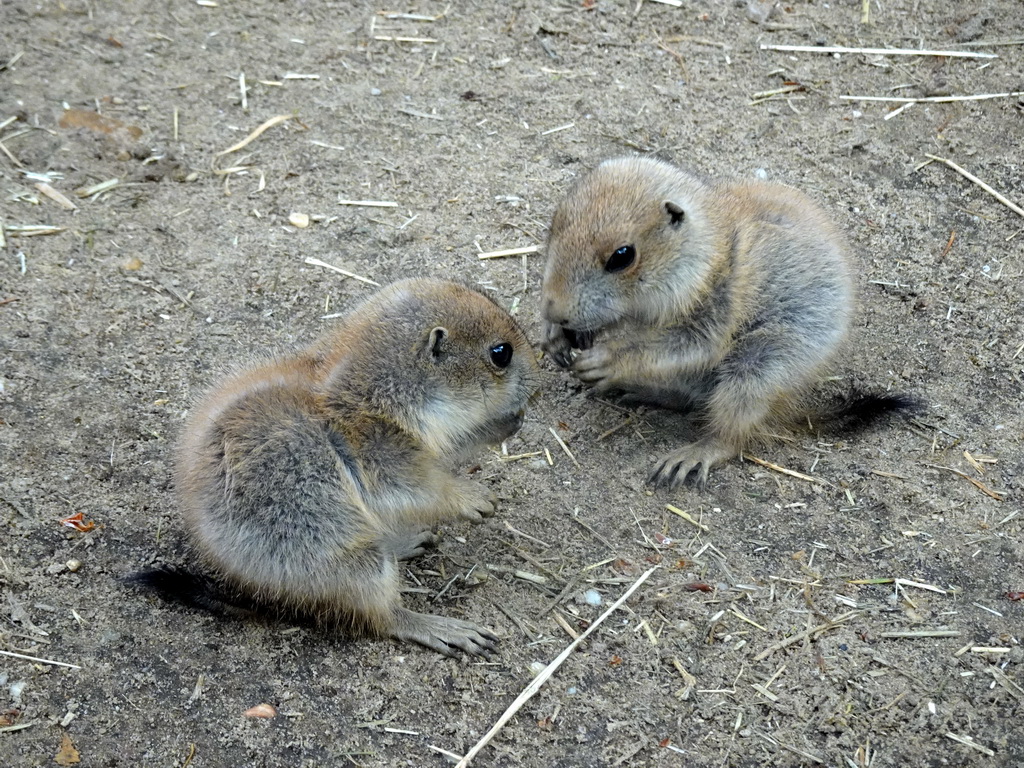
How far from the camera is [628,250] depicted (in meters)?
4.84

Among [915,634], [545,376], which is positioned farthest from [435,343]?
[915,634]

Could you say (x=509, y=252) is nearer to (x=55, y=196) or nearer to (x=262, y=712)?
(x=55, y=196)

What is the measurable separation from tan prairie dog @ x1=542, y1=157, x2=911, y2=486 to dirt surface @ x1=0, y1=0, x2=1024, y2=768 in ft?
1.05

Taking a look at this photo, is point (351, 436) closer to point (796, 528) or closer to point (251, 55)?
point (796, 528)

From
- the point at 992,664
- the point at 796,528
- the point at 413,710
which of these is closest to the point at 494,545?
the point at 413,710

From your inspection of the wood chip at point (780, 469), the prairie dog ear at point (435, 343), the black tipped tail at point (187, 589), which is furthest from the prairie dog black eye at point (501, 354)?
the wood chip at point (780, 469)

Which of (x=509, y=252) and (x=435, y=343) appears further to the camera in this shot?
(x=509, y=252)

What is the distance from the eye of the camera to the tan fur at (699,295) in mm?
4874

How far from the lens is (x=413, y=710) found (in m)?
3.93

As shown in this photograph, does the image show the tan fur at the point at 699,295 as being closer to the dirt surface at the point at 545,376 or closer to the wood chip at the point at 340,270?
the dirt surface at the point at 545,376

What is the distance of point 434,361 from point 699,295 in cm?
159

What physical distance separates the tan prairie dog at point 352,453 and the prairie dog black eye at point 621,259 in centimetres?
71

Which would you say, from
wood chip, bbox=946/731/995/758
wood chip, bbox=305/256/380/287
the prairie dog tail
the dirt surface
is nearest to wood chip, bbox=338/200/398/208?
the dirt surface

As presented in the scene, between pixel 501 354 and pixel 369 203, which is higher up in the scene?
pixel 501 354
